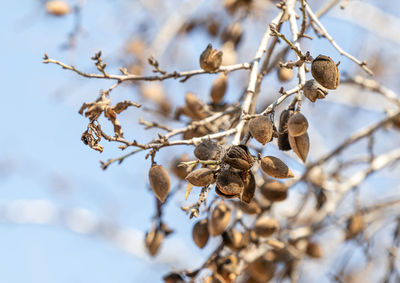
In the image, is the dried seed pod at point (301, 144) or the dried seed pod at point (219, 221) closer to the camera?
the dried seed pod at point (301, 144)

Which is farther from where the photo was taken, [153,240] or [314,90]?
[153,240]

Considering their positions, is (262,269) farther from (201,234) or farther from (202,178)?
(202,178)

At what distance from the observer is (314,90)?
91 centimetres

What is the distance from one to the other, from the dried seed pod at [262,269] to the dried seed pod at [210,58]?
2.24 ft

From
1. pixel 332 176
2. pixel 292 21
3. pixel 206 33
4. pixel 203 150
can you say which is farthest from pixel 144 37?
pixel 203 150

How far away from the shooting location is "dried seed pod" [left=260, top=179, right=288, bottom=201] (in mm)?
1280

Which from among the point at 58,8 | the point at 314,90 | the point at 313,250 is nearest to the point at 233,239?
the point at 314,90

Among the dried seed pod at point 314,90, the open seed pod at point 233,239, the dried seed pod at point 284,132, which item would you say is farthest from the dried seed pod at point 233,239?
the dried seed pod at point 314,90

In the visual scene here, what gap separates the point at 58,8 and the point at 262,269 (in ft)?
4.34

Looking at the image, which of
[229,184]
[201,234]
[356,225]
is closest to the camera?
[229,184]

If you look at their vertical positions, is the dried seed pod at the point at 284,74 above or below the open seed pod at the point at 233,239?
above

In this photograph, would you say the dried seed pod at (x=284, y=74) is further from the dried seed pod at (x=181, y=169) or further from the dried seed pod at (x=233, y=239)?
the dried seed pod at (x=233, y=239)

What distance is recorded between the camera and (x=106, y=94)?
1.17 meters

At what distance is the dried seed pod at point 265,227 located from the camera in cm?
133
